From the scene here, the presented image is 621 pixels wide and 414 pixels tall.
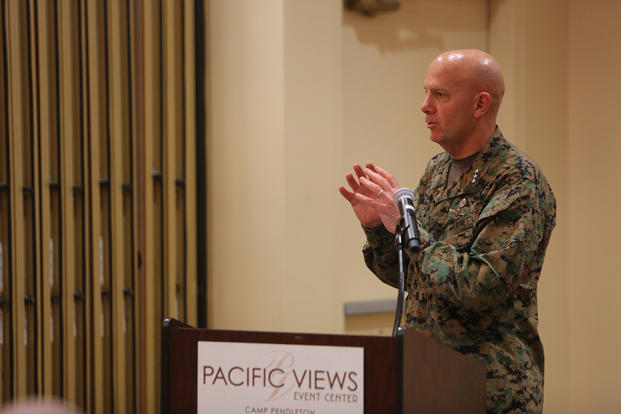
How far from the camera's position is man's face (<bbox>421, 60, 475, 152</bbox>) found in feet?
6.48

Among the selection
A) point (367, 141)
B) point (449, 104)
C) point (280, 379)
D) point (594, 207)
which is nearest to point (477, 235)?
point (449, 104)

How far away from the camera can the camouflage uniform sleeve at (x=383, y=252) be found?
2.05 meters

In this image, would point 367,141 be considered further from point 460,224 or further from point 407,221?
point 407,221

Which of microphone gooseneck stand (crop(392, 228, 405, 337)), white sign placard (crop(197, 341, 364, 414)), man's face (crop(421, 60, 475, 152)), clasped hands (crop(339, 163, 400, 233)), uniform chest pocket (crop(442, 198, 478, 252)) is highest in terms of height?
man's face (crop(421, 60, 475, 152))

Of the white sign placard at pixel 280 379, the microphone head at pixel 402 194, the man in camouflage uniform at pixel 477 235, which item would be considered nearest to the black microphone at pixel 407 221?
the microphone head at pixel 402 194

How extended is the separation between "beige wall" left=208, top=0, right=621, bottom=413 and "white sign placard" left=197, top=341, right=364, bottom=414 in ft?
6.19

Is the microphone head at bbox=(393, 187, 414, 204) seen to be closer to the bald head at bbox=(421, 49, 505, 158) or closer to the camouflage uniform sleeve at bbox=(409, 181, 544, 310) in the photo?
the camouflage uniform sleeve at bbox=(409, 181, 544, 310)

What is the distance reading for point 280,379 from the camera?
153 centimetres

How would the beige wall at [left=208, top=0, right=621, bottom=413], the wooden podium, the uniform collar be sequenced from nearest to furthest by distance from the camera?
the wooden podium → the uniform collar → the beige wall at [left=208, top=0, right=621, bottom=413]

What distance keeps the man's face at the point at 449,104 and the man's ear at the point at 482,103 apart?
0.01 m

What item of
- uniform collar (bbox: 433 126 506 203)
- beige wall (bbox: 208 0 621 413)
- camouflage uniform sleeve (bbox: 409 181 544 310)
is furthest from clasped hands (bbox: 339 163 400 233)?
beige wall (bbox: 208 0 621 413)

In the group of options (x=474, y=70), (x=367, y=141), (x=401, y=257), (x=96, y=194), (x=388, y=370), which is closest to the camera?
(x=388, y=370)

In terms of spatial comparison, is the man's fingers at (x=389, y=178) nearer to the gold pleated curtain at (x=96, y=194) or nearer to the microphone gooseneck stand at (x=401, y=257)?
the microphone gooseneck stand at (x=401, y=257)

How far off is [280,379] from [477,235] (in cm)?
65
